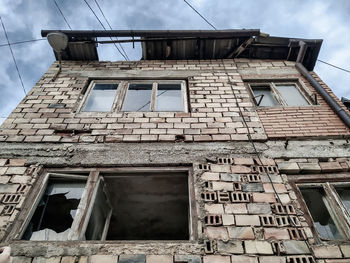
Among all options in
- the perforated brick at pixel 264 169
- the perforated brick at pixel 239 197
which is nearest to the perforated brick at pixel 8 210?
the perforated brick at pixel 239 197

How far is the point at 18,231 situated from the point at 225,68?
4.18 metres

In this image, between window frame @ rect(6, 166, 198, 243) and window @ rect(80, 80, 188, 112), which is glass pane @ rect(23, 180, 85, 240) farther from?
window @ rect(80, 80, 188, 112)

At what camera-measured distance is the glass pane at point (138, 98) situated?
3.77m

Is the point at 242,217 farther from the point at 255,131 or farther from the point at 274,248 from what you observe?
the point at 255,131

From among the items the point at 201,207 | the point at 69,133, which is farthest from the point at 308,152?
the point at 69,133

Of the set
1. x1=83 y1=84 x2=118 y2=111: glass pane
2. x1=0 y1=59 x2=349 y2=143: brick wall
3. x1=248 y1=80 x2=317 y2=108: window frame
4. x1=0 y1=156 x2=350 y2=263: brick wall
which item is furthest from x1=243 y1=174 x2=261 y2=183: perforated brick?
x1=83 y1=84 x2=118 y2=111: glass pane

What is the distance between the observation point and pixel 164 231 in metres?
3.92

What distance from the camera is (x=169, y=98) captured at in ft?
13.1

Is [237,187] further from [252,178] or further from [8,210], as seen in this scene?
[8,210]

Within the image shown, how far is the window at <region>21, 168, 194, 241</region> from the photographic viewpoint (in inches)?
91.1

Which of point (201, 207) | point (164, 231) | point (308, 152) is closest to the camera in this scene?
point (201, 207)

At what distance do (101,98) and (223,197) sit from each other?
275cm

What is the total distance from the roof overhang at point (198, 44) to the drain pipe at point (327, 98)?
1.54 feet

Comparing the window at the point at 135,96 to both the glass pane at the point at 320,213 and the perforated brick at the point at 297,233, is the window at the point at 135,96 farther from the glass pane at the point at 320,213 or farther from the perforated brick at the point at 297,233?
the perforated brick at the point at 297,233
